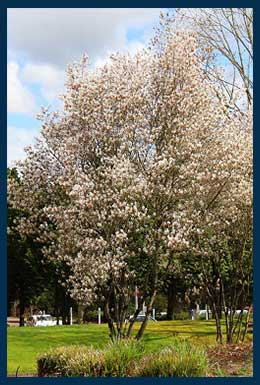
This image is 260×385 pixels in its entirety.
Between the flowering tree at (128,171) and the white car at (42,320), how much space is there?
12.5 m

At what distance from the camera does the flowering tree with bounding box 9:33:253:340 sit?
34.5 ft

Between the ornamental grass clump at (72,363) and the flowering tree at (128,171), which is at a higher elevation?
the flowering tree at (128,171)

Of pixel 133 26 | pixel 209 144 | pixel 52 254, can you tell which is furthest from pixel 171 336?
pixel 133 26

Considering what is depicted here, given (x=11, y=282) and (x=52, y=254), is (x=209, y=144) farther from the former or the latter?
(x=11, y=282)

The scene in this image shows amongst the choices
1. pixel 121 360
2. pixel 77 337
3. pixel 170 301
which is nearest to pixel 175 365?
pixel 121 360

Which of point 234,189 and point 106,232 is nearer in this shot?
point 106,232

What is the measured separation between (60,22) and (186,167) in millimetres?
4593

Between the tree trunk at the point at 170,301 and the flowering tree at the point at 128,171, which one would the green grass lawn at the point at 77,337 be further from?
the flowering tree at the point at 128,171

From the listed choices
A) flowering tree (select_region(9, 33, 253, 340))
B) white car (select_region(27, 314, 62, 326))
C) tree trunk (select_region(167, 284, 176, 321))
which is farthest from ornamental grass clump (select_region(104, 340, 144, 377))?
white car (select_region(27, 314, 62, 326))

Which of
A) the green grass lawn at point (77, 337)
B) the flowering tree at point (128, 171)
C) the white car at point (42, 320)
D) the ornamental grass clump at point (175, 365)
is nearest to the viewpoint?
the ornamental grass clump at point (175, 365)

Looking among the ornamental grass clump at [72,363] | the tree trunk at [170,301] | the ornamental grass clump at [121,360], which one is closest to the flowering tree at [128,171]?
the ornamental grass clump at [72,363]

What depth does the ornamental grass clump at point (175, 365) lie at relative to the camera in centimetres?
755

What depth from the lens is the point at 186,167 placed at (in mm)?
10688

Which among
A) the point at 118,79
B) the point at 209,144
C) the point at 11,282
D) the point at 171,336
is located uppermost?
the point at 118,79
